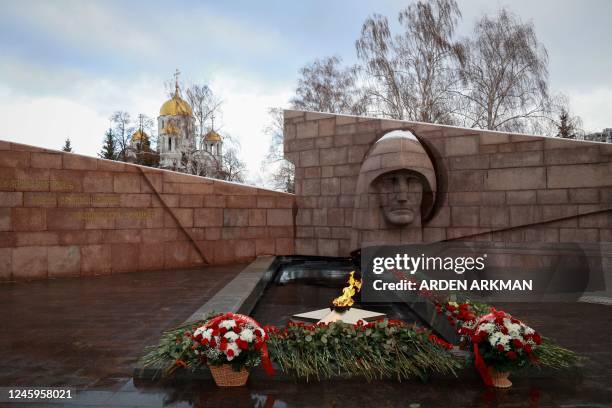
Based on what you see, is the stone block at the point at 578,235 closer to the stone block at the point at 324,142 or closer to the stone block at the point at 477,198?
the stone block at the point at 477,198

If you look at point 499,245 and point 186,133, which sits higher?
point 186,133

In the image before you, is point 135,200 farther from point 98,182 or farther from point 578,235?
point 578,235

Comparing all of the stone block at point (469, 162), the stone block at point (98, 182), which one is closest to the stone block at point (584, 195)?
the stone block at point (469, 162)

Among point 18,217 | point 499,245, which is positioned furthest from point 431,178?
point 18,217

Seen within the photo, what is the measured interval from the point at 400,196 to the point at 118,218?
6.18 m

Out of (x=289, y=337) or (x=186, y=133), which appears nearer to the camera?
(x=289, y=337)

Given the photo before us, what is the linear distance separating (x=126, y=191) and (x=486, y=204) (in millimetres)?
7547

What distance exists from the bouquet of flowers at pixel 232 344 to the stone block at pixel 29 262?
7421mm

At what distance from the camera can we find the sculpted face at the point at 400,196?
8.80 m

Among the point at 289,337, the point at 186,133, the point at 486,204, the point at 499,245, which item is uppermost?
the point at 186,133

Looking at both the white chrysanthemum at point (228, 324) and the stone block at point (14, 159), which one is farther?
the stone block at point (14, 159)

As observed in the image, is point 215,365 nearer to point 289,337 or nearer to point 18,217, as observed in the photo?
point 289,337

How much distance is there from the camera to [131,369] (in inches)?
164

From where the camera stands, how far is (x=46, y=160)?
10211 mm
